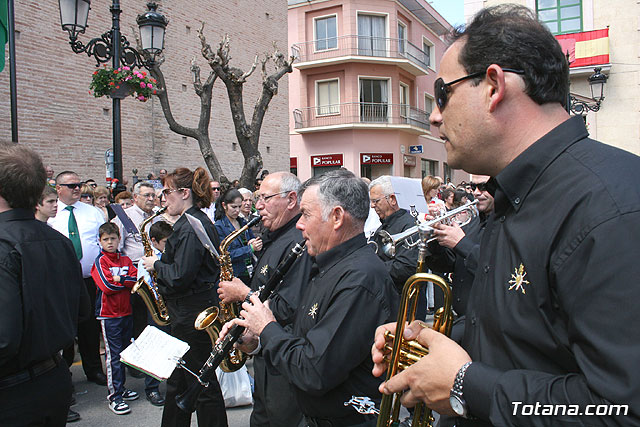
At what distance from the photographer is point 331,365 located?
2035 mm

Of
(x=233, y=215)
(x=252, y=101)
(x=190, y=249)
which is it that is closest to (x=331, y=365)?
(x=190, y=249)

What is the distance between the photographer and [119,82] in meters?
7.68

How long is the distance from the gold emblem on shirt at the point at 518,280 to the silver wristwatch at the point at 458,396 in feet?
0.78

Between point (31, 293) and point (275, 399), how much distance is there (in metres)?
1.49

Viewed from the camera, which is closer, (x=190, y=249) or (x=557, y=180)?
(x=557, y=180)

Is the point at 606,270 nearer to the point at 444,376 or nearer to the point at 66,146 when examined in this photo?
the point at 444,376

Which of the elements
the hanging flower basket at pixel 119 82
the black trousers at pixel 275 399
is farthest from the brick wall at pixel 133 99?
the black trousers at pixel 275 399

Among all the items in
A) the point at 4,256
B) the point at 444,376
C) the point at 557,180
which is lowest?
the point at 444,376

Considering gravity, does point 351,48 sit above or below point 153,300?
above

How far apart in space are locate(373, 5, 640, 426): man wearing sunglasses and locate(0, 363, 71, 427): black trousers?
197cm

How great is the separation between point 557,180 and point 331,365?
125cm

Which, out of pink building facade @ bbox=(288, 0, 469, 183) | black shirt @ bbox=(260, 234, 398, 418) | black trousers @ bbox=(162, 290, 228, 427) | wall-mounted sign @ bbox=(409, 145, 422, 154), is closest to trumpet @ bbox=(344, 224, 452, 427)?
black shirt @ bbox=(260, 234, 398, 418)

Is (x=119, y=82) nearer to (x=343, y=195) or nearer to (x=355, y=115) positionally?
(x=343, y=195)

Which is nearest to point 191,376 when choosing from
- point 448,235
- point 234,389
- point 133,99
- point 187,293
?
point 187,293
